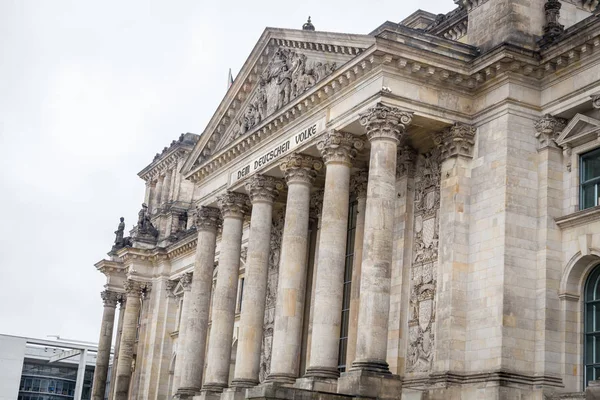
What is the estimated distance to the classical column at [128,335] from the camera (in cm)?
5756

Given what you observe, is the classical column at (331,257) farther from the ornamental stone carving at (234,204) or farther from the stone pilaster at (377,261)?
the ornamental stone carving at (234,204)

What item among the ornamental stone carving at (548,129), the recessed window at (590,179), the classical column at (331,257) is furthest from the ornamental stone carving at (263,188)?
the recessed window at (590,179)

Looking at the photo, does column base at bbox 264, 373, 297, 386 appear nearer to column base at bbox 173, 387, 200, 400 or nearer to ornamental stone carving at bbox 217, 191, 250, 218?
column base at bbox 173, 387, 200, 400

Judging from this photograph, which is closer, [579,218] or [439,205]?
[579,218]

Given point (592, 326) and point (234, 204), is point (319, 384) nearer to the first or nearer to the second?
point (592, 326)

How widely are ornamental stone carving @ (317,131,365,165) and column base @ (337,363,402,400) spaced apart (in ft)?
23.7

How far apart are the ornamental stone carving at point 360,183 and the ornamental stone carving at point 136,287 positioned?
1052 inches

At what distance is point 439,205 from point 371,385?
6750 millimetres

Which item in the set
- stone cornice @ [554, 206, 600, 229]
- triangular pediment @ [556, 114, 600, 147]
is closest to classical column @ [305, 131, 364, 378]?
triangular pediment @ [556, 114, 600, 147]

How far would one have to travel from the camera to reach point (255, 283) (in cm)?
3488

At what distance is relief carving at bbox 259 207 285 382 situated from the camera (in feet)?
128

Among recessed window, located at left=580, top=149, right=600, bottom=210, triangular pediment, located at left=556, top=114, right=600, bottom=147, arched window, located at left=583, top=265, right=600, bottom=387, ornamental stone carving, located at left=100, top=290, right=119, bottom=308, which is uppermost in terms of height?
triangular pediment, located at left=556, top=114, right=600, bottom=147

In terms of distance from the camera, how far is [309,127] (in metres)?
32.6

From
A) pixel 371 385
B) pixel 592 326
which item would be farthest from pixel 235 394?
pixel 592 326
